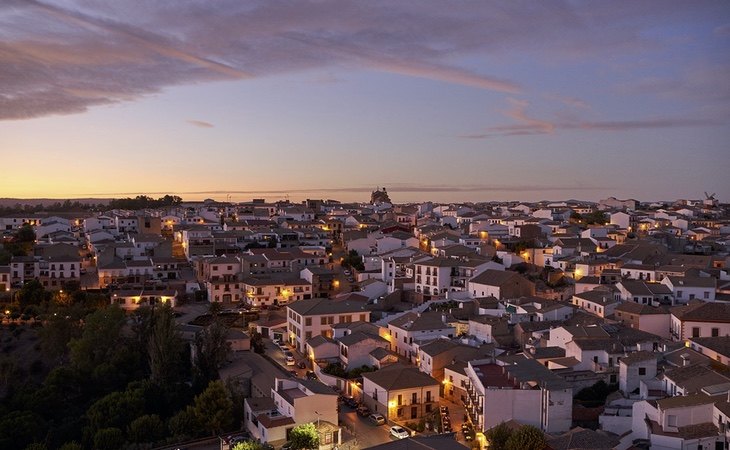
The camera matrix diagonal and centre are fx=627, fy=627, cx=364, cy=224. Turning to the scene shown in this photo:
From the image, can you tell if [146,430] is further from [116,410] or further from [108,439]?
[116,410]

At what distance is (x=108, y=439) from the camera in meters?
13.2

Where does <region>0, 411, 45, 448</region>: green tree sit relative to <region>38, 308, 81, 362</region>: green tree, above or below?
below

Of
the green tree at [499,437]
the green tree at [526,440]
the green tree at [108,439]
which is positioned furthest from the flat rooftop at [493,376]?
the green tree at [108,439]

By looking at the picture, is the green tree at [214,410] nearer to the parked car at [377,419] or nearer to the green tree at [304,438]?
the green tree at [304,438]

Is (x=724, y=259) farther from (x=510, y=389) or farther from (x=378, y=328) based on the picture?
(x=510, y=389)

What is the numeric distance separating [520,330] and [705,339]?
415cm

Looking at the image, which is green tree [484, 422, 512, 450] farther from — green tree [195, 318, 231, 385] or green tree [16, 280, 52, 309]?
green tree [16, 280, 52, 309]

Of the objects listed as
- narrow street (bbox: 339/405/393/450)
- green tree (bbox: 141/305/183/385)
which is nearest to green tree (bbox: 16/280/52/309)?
green tree (bbox: 141/305/183/385)

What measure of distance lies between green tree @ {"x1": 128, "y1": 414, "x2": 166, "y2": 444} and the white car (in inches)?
197

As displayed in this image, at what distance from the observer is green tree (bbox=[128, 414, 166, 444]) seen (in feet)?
43.4

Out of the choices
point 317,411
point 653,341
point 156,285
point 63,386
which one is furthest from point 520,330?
point 156,285

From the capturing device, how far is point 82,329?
19.1 metres

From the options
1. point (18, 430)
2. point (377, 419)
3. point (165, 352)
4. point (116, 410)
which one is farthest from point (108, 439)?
point (377, 419)

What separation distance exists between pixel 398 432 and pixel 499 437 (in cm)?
245
